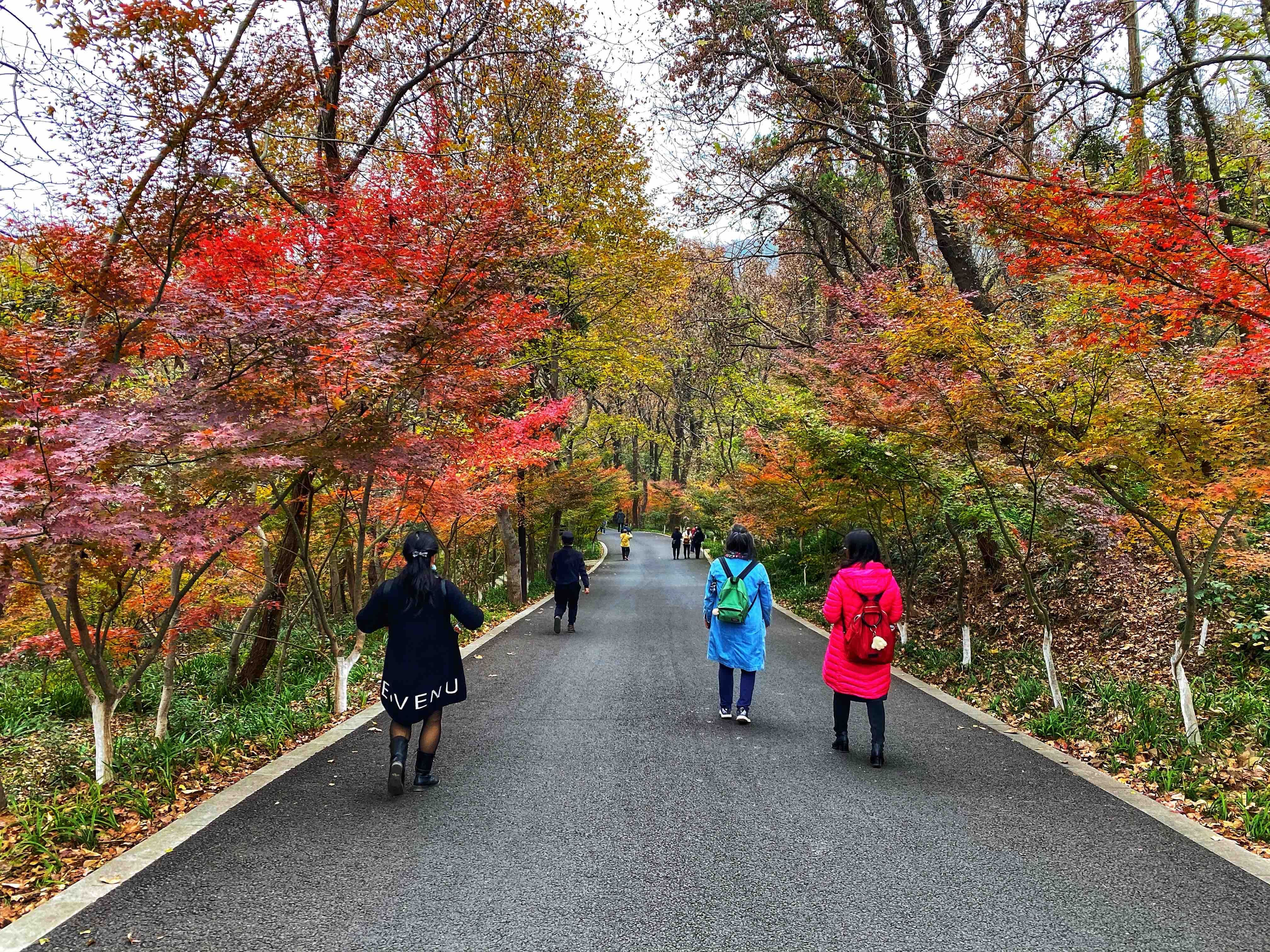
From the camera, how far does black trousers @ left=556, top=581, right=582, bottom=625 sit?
11344 mm

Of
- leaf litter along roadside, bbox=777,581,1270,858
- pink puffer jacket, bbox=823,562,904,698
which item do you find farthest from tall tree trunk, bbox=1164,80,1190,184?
pink puffer jacket, bbox=823,562,904,698

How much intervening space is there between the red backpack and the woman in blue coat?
3.23ft

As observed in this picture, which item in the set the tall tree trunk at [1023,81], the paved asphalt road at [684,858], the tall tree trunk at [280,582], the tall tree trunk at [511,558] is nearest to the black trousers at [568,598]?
the tall tree trunk at [511,558]

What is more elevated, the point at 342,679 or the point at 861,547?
the point at 861,547

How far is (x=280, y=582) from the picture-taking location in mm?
7695

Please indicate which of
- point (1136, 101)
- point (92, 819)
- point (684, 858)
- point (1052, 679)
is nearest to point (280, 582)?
point (92, 819)

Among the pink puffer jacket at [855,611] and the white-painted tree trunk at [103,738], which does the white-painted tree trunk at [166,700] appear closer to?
the white-painted tree trunk at [103,738]

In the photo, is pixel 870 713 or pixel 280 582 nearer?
pixel 870 713

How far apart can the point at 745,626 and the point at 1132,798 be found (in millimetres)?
2728

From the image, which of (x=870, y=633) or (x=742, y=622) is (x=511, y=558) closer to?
(x=742, y=622)

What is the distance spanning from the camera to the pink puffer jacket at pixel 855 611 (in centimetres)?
482

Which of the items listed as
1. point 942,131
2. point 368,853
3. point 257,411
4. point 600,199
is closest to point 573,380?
point 600,199

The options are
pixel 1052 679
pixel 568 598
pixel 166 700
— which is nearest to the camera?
pixel 166 700

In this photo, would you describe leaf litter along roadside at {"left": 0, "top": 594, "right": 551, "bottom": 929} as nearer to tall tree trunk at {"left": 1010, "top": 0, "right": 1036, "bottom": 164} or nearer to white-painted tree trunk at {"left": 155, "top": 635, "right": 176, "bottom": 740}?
white-painted tree trunk at {"left": 155, "top": 635, "right": 176, "bottom": 740}
